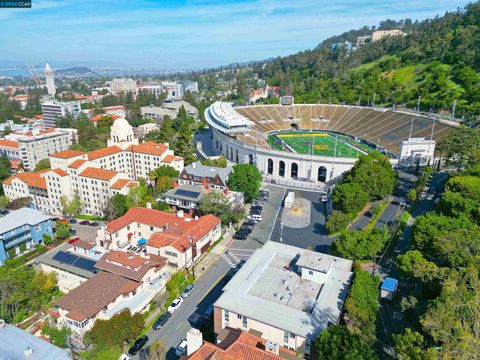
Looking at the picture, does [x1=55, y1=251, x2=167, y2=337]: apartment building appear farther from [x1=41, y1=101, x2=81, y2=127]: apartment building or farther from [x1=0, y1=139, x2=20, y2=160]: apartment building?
[x1=41, y1=101, x2=81, y2=127]: apartment building

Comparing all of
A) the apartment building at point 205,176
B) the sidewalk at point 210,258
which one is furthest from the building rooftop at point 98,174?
the sidewalk at point 210,258

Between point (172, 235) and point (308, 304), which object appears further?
point (172, 235)

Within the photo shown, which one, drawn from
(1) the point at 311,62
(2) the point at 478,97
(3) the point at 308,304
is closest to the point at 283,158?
(3) the point at 308,304

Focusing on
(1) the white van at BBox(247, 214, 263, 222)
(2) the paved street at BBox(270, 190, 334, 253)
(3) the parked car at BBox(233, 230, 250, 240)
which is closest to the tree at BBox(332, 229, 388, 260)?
(2) the paved street at BBox(270, 190, 334, 253)

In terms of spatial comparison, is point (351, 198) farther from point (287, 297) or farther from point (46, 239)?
point (46, 239)

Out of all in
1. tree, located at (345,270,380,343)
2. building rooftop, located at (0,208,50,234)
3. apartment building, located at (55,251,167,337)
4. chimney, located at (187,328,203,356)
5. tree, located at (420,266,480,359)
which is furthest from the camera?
building rooftop, located at (0,208,50,234)

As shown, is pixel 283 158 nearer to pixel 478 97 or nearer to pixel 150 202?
pixel 150 202

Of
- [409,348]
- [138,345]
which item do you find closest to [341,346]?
→ [409,348]
